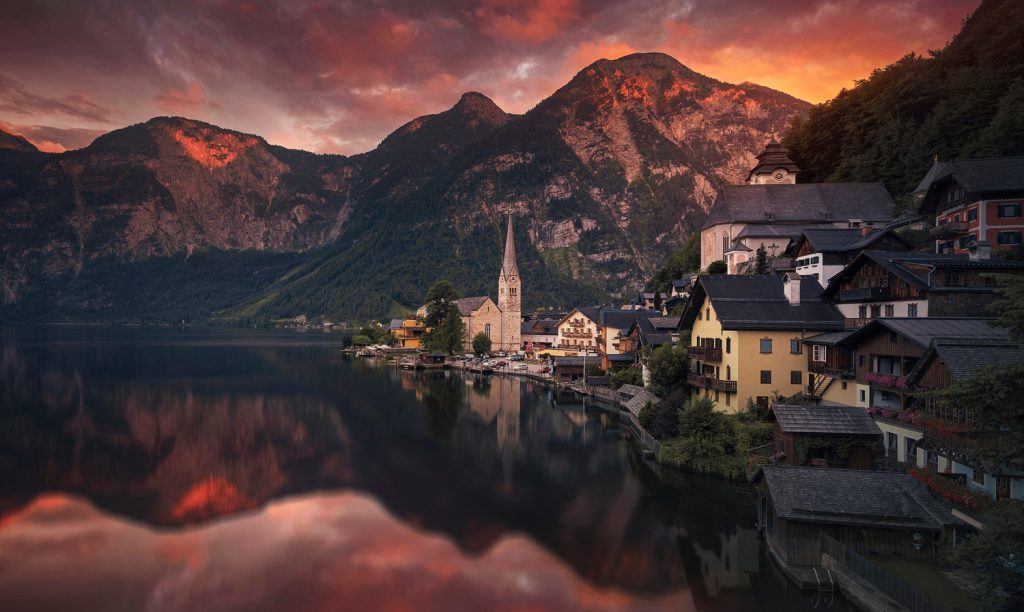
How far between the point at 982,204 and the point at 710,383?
21.6 m

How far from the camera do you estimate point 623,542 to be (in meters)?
24.0

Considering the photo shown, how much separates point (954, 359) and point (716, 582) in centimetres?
1107

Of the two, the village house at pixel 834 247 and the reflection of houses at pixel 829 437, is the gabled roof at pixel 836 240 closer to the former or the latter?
the village house at pixel 834 247

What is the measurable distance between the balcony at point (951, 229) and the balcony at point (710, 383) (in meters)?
19.7

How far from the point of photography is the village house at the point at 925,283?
26.5 metres

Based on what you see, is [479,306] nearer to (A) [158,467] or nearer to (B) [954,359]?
(A) [158,467]

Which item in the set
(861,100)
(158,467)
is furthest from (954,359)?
(861,100)

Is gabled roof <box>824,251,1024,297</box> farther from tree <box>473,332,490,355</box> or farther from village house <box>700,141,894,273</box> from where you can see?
tree <box>473,332,490,355</box>

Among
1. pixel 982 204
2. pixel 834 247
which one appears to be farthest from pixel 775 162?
pixel 834 247

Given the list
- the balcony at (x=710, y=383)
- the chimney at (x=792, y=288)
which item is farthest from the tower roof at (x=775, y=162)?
the balcony at (x=710, y=383)

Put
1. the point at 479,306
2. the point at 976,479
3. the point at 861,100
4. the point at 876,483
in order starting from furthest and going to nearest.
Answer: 1. the point at 479,306
2. the point at 861,100
3. the point at 876,483
4. the point at 976,479

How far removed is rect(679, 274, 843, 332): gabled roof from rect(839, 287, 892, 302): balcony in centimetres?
134

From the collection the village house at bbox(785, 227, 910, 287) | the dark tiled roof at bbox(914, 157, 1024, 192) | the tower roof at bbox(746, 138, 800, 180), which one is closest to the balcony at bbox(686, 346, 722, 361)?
the village house at bbox(785, 227, 910, 287)

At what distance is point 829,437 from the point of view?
25.1 metres
